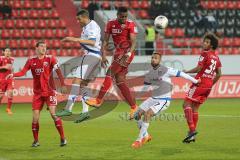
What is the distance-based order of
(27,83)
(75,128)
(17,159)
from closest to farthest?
(17,159) → (75,128) → (27,83)

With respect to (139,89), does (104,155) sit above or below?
above

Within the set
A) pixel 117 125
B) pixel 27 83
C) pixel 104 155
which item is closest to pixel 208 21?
pixel 27 83

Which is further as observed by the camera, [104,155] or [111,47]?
[111,47]

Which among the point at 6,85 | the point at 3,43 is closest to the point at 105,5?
the point at 3,43

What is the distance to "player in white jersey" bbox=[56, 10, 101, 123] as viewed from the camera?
14.1 meters

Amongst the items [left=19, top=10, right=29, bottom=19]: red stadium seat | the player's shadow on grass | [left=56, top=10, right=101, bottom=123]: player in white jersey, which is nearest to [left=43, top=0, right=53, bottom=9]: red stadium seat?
[left=19, top=10, right=29, bottom=19]: red stadium seat

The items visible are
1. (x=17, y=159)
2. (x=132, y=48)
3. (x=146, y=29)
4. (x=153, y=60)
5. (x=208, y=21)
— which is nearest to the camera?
(x=17, y=159)

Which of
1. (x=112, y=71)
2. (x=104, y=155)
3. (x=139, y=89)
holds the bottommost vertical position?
(x=139, y=89)

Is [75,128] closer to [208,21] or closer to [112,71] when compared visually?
[112,71]

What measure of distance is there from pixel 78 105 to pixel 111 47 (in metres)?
6.11

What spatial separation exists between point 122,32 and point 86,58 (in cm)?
104

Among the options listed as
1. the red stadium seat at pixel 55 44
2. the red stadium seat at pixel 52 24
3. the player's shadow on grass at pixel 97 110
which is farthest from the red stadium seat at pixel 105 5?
the player's shadow on grass at pixel 97 110

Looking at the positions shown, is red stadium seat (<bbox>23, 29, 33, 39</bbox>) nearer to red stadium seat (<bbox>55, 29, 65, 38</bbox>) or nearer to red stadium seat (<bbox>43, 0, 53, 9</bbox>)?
red stadium seat (<bbox>55, 29, 65, 38</bbox>)

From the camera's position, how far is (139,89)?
28.3m
